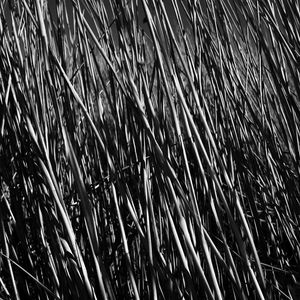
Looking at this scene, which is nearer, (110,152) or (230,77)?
(110,152)

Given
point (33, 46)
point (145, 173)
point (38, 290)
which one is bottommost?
point (38, 290)

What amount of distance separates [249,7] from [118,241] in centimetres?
43

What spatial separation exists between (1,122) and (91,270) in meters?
0.27

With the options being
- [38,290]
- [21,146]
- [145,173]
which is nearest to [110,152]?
[145,173]

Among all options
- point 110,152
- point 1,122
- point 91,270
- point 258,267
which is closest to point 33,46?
point 1,122

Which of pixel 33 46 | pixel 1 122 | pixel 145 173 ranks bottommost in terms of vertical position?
pixel 145 173

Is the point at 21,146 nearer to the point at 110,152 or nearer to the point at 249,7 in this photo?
Result: the point at 110,152

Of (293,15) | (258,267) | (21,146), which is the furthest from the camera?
(21,146)

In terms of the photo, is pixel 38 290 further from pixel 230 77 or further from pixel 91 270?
pixel 230 77

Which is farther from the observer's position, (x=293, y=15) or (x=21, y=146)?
(x=21, y=146)

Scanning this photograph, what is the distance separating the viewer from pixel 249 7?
0.75 metres

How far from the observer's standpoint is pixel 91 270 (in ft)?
2.61

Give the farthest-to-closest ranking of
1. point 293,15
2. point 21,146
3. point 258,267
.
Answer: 1. point 21,146
2. point 293,15
3. point 258,267

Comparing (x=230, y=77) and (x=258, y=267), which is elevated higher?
(x=230, y=77)
